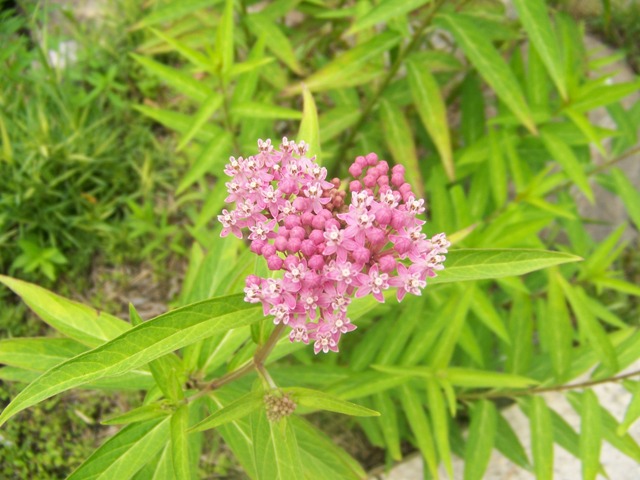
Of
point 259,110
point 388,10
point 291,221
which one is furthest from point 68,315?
point 388,10

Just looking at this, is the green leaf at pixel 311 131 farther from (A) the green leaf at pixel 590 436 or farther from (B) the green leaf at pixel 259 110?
(A) the green leaf at pixel 590 436

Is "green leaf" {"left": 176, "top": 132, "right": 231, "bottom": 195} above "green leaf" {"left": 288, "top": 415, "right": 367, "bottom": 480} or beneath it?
above

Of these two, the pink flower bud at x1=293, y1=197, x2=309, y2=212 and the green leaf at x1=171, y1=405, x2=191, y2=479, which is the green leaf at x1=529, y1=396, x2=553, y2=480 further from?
the pink flower bud at x1=293, y1=197, x2=309, y2=212

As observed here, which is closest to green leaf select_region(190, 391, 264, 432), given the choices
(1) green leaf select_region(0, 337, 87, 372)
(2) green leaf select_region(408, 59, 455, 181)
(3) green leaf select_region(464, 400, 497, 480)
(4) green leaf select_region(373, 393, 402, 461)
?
(1) green leaf select_region(0, 337, 87, 372)

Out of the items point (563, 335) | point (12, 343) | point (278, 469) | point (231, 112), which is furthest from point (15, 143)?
point (563, 335)

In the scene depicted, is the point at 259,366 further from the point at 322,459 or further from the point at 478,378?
the point at 478,378

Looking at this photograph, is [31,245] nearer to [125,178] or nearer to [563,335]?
[125,178]

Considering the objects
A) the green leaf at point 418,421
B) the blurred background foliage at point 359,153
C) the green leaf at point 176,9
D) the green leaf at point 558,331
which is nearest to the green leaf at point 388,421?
the blurred background foliage at point 359,153
